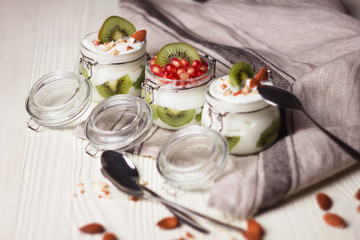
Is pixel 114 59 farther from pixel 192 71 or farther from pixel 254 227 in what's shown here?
pixel 254 227

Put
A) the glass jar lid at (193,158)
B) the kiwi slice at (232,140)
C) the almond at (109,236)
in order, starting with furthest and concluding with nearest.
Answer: the kiwi slice at (232,140), the glass jar lid at (193,158), the almond at (109,236)

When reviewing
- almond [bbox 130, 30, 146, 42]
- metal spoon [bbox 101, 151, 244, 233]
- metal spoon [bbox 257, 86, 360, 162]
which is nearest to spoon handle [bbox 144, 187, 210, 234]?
metal spoon [bbox 101, 151, 244, 233]

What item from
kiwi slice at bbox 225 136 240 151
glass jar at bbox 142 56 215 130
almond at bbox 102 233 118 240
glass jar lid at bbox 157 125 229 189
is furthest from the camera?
glass jar at bbox 142 56 215 130

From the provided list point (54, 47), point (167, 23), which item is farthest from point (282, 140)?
point (54, 47)

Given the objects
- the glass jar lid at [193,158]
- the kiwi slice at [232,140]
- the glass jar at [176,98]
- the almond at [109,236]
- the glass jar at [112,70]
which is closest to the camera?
the almond at [109,236]

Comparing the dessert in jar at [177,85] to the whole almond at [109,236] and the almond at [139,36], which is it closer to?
the almond at [139,36]

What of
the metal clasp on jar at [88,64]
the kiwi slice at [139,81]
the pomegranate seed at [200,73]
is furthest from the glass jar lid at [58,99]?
the pomegranate seed at [200,73]

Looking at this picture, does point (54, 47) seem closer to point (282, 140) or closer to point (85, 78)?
point (85, 78)

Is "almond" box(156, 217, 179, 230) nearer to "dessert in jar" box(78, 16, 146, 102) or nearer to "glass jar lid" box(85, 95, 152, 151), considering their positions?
"glass jar lid" box(85, 95, 152, 151)
